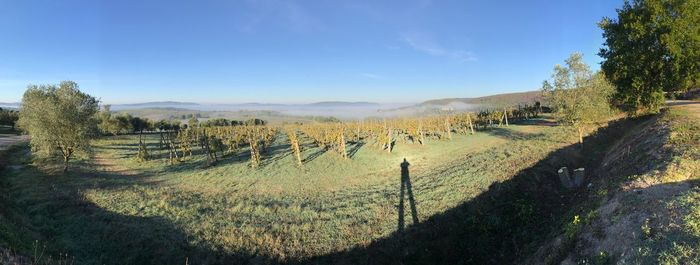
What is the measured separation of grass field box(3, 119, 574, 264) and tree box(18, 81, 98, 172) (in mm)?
2268

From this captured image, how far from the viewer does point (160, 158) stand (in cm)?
4528

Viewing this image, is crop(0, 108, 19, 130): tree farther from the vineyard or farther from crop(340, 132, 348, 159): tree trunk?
crop(340, 132, 348, 159): tree trunk

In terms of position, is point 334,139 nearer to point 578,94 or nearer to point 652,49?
point 578,94

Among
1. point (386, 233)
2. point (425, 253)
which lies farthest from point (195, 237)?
point (425, 253)

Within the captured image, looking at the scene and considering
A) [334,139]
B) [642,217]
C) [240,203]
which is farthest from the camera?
[334,139]

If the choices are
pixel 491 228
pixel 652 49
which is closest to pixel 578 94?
pixel 652 49

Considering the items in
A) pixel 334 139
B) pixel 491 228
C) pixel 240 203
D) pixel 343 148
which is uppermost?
pixel 334 139

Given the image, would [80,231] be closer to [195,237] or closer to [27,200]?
[195,237]

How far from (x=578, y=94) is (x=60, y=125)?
158ft

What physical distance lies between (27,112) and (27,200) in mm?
19652

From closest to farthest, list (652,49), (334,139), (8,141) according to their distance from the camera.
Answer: (652,49), (334,139), (8,141)

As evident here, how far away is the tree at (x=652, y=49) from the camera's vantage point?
84.2 feet

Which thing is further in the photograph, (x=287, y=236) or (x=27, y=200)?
(x=27, y=200)

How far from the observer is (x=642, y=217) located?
10031mm
